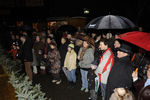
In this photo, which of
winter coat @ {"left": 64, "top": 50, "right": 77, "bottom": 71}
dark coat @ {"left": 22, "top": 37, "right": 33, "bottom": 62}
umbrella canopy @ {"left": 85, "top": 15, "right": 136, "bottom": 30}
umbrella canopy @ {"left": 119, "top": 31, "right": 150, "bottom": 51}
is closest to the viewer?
umbrella canopy @ {"left": 119, "top": 31, "right": 150, "bottom": 51}

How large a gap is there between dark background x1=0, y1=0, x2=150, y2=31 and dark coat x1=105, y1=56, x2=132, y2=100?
29.6ft

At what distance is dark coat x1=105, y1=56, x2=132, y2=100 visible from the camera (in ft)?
10.6

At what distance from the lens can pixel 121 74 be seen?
325cm

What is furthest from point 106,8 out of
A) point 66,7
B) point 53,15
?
point 53,15

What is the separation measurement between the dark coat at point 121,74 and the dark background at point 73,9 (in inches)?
355

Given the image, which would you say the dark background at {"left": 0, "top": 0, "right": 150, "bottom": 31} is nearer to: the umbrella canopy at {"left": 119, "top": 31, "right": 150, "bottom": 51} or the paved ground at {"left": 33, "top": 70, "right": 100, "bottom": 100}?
the paved ground at {"left": 33, "top": 70, "right": 100, "bottom": 100}

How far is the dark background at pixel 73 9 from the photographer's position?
11641 millimetres

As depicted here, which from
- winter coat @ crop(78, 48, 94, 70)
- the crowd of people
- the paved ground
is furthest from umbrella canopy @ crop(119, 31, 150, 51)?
the paved ground

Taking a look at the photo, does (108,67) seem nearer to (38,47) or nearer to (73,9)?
(38,47)

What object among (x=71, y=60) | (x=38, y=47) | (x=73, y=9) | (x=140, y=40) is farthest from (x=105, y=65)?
(x=73, y=9)

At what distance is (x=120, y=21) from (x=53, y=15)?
16.4 m

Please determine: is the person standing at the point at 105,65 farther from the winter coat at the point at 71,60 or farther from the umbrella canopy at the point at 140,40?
the winter coat at the point at 71,60

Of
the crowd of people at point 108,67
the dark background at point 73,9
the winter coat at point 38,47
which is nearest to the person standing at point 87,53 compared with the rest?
the crowd of people at point 108,67

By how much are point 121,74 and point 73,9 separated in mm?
16259
